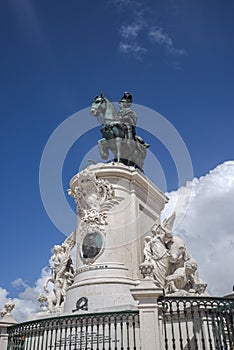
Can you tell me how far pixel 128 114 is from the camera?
23.0 m

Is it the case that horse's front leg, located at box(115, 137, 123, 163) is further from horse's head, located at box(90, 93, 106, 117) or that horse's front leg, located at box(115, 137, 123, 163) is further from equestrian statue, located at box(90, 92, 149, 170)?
horse's head, located at box(90, 93, 106, 117)

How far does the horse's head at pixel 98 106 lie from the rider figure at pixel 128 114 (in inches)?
44.5

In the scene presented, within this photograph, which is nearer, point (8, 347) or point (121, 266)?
point (8, 347)

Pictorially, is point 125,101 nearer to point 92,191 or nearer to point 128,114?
point 128,114

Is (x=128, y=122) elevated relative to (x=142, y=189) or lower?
elevated

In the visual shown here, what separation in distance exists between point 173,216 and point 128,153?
5.38 m

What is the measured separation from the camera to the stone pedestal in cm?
1579

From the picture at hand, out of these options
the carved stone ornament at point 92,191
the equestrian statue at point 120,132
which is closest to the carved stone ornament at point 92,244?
the carved stone ornament at point 92,191

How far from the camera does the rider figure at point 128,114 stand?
2245 centimetres

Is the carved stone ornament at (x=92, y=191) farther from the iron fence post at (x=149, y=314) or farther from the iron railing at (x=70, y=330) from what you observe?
the iron fence post at (x=149, y=314)

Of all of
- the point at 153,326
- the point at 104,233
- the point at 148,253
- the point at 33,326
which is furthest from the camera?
the point at 104,233

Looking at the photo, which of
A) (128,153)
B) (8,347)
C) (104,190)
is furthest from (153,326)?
(128,153)

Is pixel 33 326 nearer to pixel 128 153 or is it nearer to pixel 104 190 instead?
pixel 104 190

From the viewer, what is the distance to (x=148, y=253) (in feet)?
51.7
